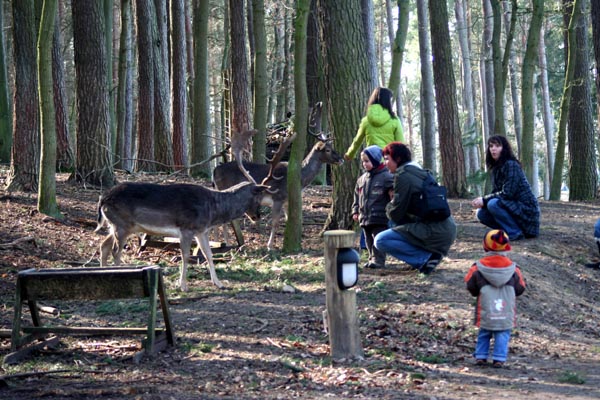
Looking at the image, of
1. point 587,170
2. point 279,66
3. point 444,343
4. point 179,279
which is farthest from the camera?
point 279,66

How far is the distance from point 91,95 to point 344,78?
7581 mm

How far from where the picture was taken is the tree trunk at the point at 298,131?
1251 cm

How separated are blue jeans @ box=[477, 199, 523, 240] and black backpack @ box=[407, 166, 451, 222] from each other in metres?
3.02

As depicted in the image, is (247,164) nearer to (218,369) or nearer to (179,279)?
(179,279)

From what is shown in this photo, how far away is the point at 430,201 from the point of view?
1053cm

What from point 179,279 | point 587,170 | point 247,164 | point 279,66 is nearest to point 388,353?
point 179,279

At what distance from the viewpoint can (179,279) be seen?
11.6m

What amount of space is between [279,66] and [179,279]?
35189mm

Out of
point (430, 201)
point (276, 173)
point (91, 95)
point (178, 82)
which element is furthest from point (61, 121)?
point (430, 201)

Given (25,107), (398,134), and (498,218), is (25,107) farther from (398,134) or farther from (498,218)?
(498,218)

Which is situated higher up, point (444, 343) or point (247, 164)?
point (247, 164)

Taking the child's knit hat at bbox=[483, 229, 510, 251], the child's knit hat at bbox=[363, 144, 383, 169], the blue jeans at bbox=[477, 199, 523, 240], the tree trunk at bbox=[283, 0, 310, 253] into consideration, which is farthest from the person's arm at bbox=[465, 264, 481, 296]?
the blue jeans at bbox=[477, 199, 523, 240]

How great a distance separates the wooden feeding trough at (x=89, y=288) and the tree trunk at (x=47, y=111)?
6529mm

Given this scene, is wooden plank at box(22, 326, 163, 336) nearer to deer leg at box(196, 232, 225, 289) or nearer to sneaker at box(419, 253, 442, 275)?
deer leg at box(196, 232, 225, 289)
